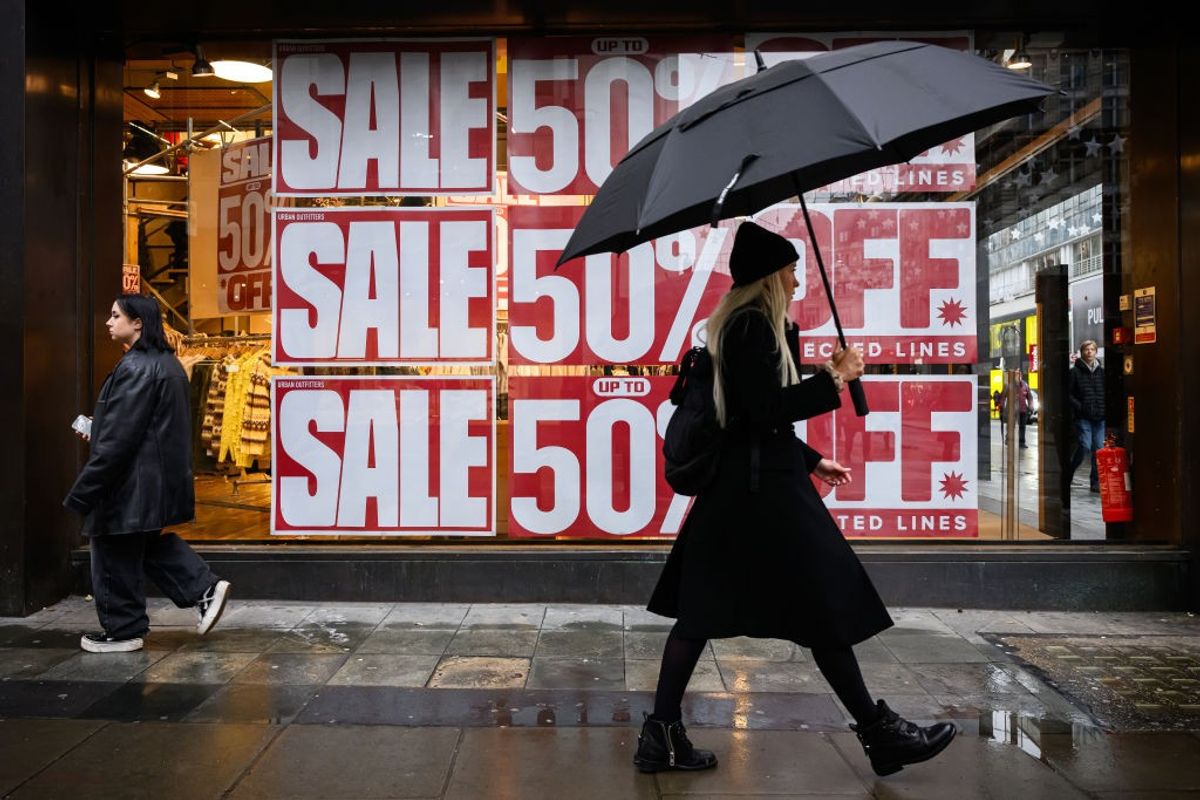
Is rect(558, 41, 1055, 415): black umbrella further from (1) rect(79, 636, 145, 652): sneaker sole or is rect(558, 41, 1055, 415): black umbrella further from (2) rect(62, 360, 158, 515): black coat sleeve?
(1) rect(79, 636, 145, 652): sneaker sole

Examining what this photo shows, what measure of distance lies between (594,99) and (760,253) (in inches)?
147

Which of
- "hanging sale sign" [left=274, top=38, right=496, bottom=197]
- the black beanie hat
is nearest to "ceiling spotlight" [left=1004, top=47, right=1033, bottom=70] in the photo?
"hanging sale sign" [left=274, top=38, right=496, bottom=197]

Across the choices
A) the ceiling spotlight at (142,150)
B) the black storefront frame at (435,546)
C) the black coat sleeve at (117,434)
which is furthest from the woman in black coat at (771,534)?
the ceiling spotlight at (142,150)

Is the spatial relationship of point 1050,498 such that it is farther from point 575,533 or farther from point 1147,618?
point 575,533

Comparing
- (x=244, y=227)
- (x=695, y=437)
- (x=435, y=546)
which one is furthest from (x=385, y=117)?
(x=695, y=437)

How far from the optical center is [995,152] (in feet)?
22.6

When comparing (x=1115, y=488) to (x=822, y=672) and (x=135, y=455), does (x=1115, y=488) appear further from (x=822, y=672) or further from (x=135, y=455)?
(x=135, y=455)

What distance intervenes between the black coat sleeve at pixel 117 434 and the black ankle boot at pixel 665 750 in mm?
3433

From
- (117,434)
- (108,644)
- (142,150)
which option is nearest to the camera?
(117,434)

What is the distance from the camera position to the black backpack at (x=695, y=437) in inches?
142

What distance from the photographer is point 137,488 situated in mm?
5371

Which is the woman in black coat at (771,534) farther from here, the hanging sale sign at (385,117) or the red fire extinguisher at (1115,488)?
the red fire extinguisher at (1115,488)

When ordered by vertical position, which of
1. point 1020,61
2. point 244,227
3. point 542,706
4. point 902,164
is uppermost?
point 1020,61

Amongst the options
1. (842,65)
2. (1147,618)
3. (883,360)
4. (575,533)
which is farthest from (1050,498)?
(842,65)
